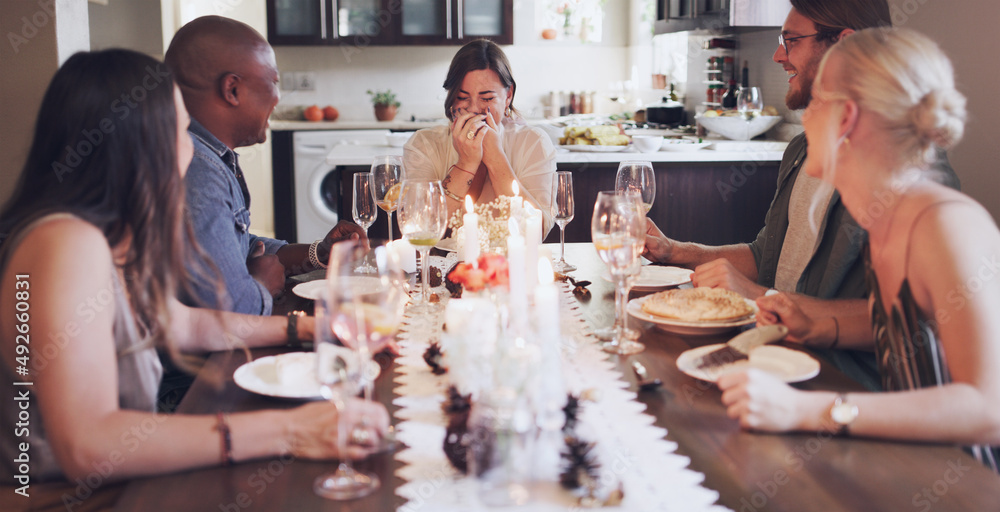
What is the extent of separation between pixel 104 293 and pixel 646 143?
115 inches

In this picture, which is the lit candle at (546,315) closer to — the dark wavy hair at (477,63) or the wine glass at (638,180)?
the wine glass at (638,180)

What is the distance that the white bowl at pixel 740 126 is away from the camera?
4.13m

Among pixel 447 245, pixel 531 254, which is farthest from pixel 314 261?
pixel 531 254

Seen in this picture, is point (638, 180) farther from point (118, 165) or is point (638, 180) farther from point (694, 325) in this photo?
point (118, 165)

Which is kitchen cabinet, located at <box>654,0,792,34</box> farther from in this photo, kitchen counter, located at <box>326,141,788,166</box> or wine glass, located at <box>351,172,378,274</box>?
wine glass, located at <box>351,172,378,274</box>

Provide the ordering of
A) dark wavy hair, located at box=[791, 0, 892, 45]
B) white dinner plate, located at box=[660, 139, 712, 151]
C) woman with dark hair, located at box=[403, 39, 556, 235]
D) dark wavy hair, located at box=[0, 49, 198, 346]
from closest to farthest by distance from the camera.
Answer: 1. dark wavy hair, located at box=[0, 49, 198, 346]
2. dark wavy hair, located at box=[791, 0, 892, 45]
3. woman with dark hair, located at box=[403, 39, 556, 235]
4. white dinner plate, located at box=[660, 139, 712, 151]

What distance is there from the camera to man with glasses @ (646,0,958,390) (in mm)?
1617

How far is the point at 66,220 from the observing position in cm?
108

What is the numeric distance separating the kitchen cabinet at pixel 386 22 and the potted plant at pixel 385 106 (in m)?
0.46

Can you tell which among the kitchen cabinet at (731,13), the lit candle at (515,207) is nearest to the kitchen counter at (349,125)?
the kitchen cabinet at (731,13)

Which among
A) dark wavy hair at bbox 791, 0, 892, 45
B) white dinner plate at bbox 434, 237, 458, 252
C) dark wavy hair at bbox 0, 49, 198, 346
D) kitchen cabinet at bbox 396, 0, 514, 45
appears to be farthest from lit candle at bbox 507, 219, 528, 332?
kitchen cabinet at bbox 396, 0, 514, 45

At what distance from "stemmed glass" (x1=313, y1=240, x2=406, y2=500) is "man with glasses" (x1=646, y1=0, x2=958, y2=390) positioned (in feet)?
2.89

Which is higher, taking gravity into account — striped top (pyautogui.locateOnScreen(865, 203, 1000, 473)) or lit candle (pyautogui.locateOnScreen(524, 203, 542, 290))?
lit candle (pyautogui.locateOnScreen(524, 203, 542, 290))

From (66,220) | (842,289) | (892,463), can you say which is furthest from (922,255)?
(66,220)
